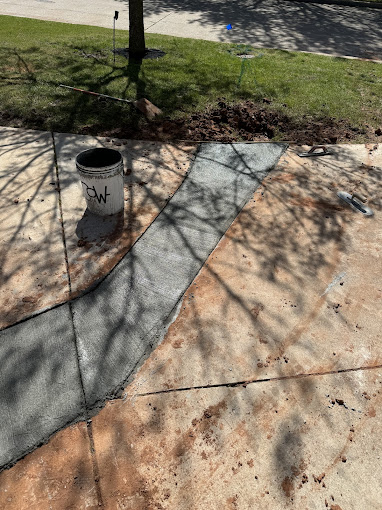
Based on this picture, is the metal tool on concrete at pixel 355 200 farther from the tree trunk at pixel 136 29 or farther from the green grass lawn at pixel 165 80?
the tree trunk at pixel 136 29

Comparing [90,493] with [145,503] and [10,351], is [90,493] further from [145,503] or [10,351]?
[10,351]

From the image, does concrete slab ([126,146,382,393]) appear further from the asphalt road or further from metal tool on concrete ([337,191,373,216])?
the asphalt road

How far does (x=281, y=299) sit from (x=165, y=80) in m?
7.12

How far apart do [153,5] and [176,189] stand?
1473 cm

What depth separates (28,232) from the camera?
15.4ft

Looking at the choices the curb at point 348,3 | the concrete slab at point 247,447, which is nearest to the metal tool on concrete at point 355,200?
the concrete slab at point 247,447

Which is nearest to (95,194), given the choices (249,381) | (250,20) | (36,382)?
(36,382)

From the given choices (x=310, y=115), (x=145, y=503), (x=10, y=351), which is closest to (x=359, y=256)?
(x=145, y=503)

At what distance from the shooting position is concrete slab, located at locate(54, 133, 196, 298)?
439cm

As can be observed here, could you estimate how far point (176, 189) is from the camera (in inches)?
221

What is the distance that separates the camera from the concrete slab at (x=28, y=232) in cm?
394

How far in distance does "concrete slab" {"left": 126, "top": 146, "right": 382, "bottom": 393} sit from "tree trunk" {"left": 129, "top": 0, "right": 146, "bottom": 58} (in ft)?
21.8

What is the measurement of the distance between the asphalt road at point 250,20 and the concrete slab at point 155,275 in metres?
8.13

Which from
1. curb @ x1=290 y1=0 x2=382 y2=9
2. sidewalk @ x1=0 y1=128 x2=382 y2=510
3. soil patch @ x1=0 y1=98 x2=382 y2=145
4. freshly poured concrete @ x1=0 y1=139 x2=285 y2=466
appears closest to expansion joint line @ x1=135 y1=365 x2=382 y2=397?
sidewalk @ x1=0 y1=128 x2=382 y2=510
